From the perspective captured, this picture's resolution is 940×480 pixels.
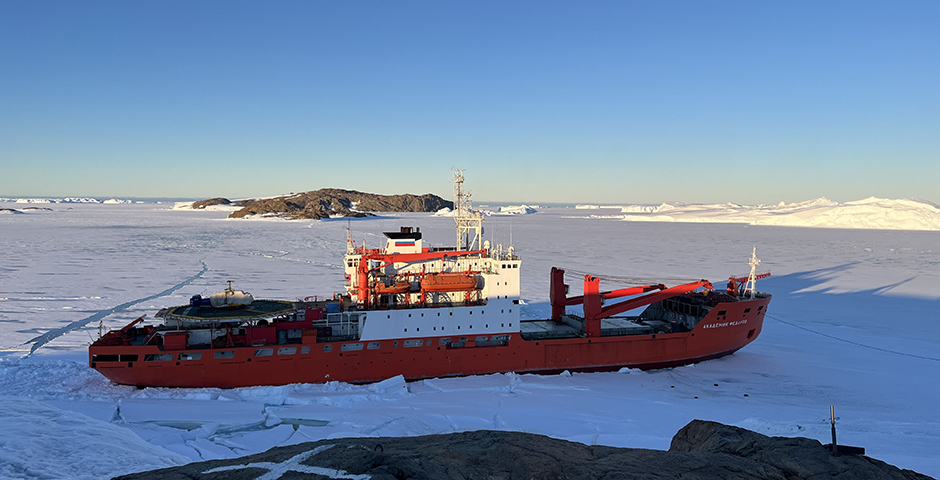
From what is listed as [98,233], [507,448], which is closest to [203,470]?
[507,448]

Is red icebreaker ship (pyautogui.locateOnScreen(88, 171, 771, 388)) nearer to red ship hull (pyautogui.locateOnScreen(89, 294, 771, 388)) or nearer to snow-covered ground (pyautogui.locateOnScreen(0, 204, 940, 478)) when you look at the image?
red ship hull (pyautogui.locateOnScreen(89, 294, 771, 388))

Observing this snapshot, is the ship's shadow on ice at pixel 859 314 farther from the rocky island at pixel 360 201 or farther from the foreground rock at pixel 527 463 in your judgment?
the rocky island at pixel 360 201

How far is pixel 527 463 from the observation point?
5297 millimetres

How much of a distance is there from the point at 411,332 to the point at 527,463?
10.7 metres

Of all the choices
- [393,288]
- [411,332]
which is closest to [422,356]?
[411,332]

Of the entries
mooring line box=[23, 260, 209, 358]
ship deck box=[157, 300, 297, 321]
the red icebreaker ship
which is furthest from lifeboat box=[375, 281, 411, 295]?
mooring line box=[23, 260, 209, 358]

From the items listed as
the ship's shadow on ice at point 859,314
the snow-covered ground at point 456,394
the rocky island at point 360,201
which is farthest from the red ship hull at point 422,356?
the rocky island at point 360,201

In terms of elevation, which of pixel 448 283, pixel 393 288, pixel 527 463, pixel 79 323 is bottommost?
pixel 79 323

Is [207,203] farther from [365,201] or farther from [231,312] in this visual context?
[231,312]

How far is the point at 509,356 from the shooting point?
16281 mm

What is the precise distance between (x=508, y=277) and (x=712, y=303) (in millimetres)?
7944

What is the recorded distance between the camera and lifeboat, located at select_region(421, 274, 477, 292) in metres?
16.0

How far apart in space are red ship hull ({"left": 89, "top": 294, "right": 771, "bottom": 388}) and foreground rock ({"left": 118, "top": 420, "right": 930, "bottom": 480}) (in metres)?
9.29

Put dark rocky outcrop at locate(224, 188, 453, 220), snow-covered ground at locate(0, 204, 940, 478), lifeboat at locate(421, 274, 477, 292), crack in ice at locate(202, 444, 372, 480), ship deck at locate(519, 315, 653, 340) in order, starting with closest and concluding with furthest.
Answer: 1. crack in ice at locate(202, 444, 372, 480)
2. snow-covered ground at locate(0, 204, 940, 478)
3. lifeboat at locate(421, 274, 477, 292)
4. ship deck at locate(519, 315, 653, 340)
5. dark rocky outcrop at locate(224, 188, 453, 220)
